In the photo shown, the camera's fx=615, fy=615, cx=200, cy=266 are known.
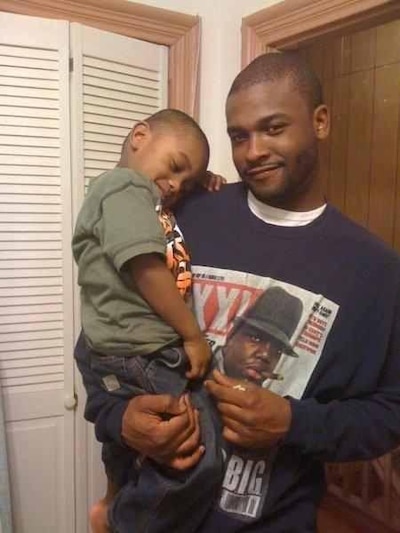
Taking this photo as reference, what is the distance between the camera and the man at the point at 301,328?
1.10 metres

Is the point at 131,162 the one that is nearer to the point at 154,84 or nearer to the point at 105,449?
the point at 105,449

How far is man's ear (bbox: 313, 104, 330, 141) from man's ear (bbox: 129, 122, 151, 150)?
330mm

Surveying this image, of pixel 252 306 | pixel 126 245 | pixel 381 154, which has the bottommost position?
pixel 252 306

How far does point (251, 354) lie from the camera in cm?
117

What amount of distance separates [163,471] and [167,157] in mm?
593

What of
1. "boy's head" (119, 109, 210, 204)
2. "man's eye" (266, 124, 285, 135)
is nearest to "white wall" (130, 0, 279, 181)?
"boy's head" (119, 109, 210, 204)

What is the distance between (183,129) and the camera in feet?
4.07

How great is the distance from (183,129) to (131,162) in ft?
0.41

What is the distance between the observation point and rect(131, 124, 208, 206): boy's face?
121 centimetres

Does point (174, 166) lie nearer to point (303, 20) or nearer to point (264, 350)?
point (264, 350)

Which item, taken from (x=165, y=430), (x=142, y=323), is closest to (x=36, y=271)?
(x=142, y=323)

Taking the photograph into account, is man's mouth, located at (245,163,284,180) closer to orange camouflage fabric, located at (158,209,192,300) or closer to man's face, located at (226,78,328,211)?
man's face, located at (226,78,328,211)

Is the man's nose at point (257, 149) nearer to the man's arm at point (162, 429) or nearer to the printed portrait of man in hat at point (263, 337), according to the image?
the printed portrait of man in hat at point (263, 337)

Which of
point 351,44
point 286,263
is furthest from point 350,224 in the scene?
point 351,44
